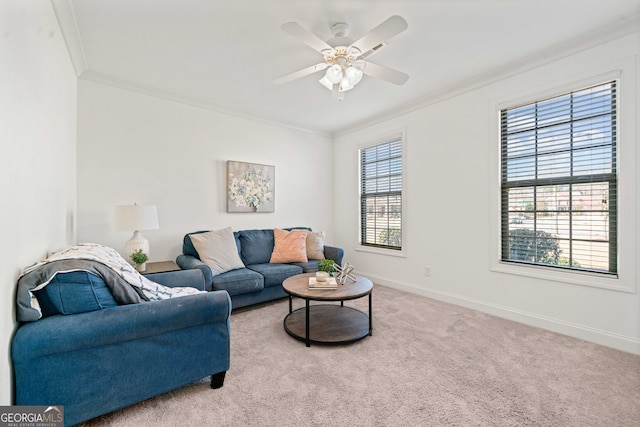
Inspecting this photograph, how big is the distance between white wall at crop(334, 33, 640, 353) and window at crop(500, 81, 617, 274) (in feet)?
0.34

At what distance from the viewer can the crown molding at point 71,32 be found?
6.42 ft

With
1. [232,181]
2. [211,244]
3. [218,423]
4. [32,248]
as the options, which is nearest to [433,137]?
[232,181]

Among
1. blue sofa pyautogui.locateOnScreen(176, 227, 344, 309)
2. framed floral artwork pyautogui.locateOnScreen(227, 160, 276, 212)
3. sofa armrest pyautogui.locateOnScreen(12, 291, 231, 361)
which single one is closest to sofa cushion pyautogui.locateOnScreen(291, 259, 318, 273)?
blue sofa pyautogui.locateOnScreen(176, 227, 344, 309)

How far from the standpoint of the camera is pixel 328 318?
9.32ft

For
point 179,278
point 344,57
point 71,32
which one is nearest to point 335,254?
point 179,278

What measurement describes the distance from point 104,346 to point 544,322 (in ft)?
11.3

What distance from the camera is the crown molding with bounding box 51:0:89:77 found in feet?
6.42

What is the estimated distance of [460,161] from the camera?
333cm

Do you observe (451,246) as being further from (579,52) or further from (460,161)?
(579,52)

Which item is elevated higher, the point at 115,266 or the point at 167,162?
the point at 167,162

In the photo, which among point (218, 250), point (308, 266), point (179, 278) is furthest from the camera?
point (308, 266)

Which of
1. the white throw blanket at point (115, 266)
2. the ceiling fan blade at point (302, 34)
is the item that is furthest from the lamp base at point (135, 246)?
the ceiling fan blade at point (302, 34)

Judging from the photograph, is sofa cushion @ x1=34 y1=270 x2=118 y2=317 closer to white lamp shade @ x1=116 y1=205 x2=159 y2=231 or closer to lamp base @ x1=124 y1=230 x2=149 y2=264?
white lamp shade @ x1=116 y1=205 x2=159 y2=231

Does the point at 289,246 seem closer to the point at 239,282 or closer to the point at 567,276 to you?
the point at 239,282
